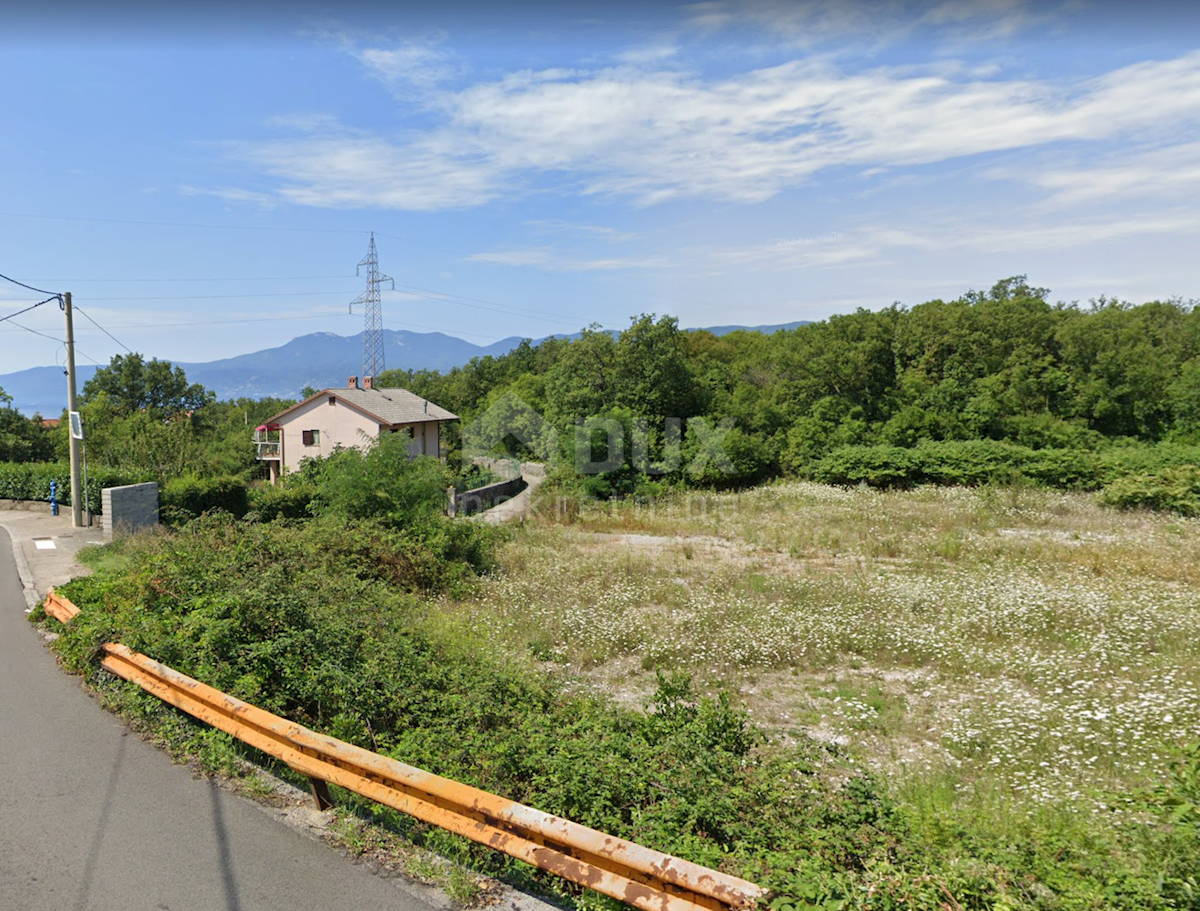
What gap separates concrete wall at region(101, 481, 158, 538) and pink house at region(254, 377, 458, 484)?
20.4m

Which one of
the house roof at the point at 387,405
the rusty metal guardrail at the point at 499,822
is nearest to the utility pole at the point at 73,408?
the rusty metal guardrail at the point at 499,822

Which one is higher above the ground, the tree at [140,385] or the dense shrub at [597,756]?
the tree at [140,385]

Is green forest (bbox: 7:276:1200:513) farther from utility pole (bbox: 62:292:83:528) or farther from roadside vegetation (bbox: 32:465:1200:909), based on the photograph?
roadside vegetation (bbox: 32:465:1200:909)

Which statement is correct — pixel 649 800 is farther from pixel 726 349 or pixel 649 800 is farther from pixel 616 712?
pixel 726 349

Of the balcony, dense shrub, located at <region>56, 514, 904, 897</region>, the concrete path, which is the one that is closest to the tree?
the balcony

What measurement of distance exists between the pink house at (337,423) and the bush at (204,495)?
683 inches

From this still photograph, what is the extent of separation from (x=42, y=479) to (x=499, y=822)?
27553mm

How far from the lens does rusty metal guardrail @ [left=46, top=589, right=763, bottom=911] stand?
324cm

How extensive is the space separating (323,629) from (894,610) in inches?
371

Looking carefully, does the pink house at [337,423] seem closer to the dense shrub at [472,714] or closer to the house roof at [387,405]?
the house roof at [387,405]

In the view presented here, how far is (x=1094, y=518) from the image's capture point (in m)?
21.5

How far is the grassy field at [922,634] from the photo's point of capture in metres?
6.86

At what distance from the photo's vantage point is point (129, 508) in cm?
1745

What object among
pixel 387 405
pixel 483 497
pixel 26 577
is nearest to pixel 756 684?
pixel 26 577
